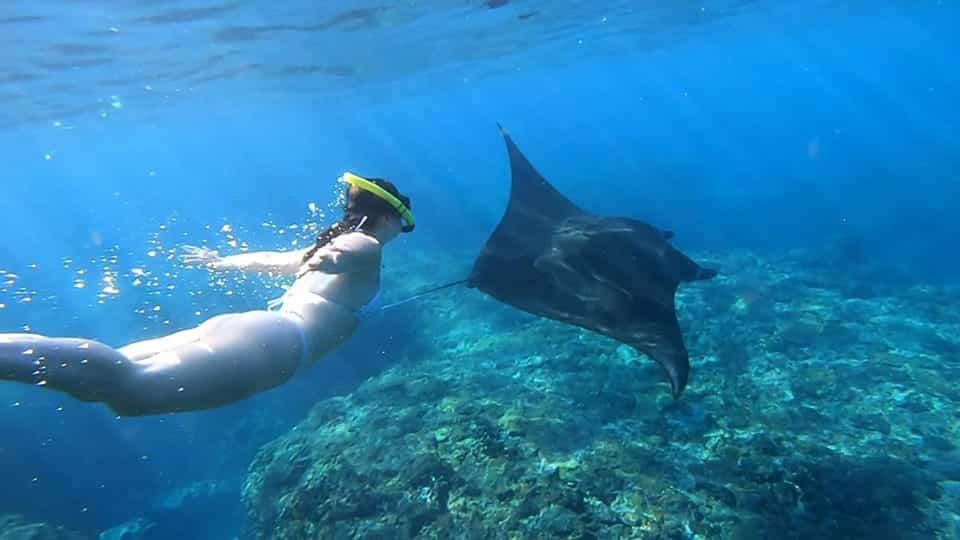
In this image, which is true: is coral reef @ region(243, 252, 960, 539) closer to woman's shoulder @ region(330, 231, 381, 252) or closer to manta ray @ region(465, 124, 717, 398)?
manta ray @ region(465, 124, 717, 398)

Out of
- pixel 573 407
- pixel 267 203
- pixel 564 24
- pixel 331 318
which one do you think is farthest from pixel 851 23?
pixel 331 318

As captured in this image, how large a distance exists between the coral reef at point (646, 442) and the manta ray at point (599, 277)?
2155 millimetres

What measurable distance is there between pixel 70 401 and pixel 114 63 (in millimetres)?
12411

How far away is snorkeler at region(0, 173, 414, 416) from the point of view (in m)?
3.73

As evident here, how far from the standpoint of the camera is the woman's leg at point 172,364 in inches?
144

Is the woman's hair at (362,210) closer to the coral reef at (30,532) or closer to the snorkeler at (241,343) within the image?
the snorkeler at (241,343)

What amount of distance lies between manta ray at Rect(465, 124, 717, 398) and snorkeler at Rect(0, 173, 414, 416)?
1.99 metres

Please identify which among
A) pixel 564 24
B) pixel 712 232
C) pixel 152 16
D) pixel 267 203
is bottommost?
pixel 712 232

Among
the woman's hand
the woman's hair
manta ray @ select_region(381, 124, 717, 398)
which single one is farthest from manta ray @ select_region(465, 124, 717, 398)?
the woman's hand

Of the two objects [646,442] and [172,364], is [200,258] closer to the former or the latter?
[172,364]

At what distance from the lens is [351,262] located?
459cm

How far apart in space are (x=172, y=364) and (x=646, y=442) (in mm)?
5967

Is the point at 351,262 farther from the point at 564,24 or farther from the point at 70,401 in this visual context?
the point at 564,24

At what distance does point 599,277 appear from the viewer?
6.77 m
